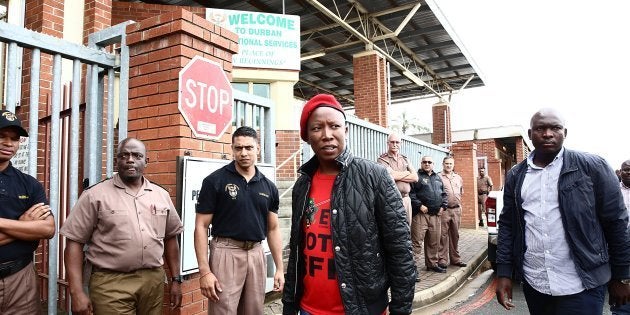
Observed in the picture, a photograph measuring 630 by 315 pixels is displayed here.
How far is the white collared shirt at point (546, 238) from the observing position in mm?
2458

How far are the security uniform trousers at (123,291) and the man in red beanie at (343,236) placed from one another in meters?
0.97

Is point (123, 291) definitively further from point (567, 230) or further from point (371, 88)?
point (371, 88)

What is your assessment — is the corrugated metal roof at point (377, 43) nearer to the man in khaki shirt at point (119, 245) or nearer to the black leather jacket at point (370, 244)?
the man in khaki shirt at point (119, 245)

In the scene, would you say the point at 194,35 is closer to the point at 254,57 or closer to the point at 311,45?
the point at 254,57

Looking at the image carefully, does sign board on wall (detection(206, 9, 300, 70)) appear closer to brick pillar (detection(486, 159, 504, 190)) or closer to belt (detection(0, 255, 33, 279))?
belt (detection(0, 255, 33, 279))

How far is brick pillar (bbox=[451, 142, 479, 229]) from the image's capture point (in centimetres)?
1198

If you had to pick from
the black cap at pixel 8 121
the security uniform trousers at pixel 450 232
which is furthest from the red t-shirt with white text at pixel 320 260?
the security uniform trousers at pixel 450 232

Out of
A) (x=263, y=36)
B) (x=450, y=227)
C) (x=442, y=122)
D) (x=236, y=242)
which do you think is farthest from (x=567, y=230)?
(x=442, y=122)

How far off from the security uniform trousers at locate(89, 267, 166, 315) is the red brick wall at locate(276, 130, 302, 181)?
567 cm

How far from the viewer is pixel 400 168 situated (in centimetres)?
578

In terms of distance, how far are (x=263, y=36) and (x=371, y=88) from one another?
3.62 m

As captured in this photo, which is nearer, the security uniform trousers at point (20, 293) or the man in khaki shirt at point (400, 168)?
the security uniform trousers at point (20, 293)

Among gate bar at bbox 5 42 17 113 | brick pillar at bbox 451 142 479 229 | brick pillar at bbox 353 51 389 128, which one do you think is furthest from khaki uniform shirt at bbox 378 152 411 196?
brick pillar at bbox 451 142 479 229

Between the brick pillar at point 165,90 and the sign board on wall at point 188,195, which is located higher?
the brick pillar at point 165,90
